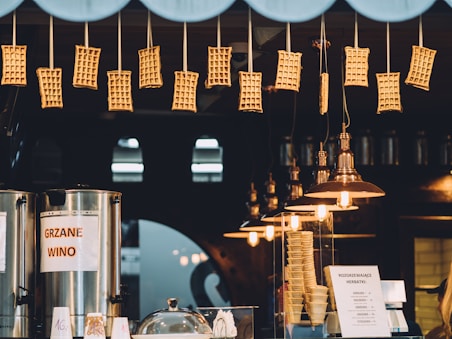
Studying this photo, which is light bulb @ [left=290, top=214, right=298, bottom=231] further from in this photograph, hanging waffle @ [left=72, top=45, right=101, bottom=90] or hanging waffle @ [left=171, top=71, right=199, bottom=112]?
hanging waffle @ [left=72, top=45, right=101, bottom=90]

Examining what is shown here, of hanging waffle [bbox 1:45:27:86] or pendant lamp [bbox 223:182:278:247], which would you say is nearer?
hanging waffle [bbox 1:45:27:86]

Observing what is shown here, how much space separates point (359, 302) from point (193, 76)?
1218 mm

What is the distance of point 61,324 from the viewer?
414 cm

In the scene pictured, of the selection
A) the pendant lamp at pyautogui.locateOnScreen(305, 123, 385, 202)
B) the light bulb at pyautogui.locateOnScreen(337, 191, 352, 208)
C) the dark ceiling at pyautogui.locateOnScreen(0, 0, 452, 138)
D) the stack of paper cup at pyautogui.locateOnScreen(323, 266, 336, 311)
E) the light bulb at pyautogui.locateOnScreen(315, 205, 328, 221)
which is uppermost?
the dark ceiling at pyautogui.locateOnScreen(0, 0, 452, 138)

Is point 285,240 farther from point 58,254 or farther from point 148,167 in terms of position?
point 148,167

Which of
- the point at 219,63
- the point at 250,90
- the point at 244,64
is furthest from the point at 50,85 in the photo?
the point at 244,64

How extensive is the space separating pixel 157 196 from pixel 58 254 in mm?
5267

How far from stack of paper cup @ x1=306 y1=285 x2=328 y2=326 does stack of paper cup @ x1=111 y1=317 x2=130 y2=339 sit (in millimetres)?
949

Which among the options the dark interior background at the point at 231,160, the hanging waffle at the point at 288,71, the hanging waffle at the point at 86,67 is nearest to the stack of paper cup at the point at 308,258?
the hanging waffle at the point at 288,71

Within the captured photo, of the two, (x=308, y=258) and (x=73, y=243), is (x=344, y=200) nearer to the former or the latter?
(x=308, y=258)

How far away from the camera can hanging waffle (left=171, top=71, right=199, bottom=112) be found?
13.1ft

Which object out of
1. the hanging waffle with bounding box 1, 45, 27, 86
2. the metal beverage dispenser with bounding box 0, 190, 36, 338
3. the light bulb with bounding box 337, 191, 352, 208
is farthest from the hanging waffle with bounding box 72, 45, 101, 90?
the light bulb with bounding box 337, 191, 352, 208

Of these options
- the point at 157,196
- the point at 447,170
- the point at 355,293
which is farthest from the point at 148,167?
the point at 355,293

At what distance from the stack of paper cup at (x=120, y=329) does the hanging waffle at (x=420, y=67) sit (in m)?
1.49
